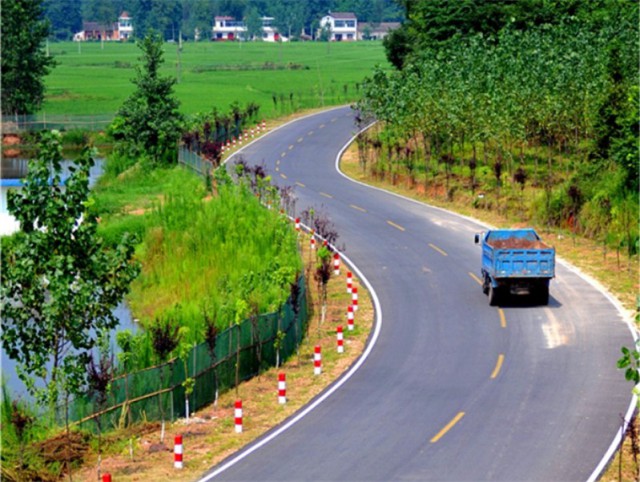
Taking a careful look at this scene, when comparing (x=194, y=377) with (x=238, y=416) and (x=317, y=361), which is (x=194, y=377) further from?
(x=317, y=361)

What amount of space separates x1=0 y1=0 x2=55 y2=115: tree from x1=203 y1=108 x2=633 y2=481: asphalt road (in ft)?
211

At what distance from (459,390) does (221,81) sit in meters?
116

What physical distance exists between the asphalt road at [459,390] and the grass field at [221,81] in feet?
207

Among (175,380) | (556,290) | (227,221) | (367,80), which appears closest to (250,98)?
(367,80)

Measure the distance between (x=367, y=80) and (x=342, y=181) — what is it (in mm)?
16468

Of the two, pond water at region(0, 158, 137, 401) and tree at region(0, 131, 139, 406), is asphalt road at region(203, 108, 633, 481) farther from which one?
pond water at region(0, 158, 137, 401)

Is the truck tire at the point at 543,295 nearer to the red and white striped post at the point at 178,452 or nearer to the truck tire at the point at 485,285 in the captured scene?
the truck tire at the point at 485,285

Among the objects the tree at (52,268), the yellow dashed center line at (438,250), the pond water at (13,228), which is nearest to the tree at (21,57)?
the pond water at (13,228)

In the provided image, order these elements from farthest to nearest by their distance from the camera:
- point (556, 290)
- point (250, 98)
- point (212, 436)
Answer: point (250, 98)
point (556, 290)
point (212, 436)

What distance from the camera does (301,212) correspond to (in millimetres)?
60344

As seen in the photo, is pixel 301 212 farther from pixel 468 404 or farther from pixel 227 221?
pixel 468 404

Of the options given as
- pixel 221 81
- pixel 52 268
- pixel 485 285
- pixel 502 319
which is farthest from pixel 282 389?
pixel 221 81

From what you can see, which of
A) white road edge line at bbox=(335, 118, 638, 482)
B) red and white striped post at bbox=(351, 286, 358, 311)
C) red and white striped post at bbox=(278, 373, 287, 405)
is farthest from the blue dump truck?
red and white striped post at bbox=(278, 373, 287, 405)

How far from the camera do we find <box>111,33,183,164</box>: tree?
7906 cm
